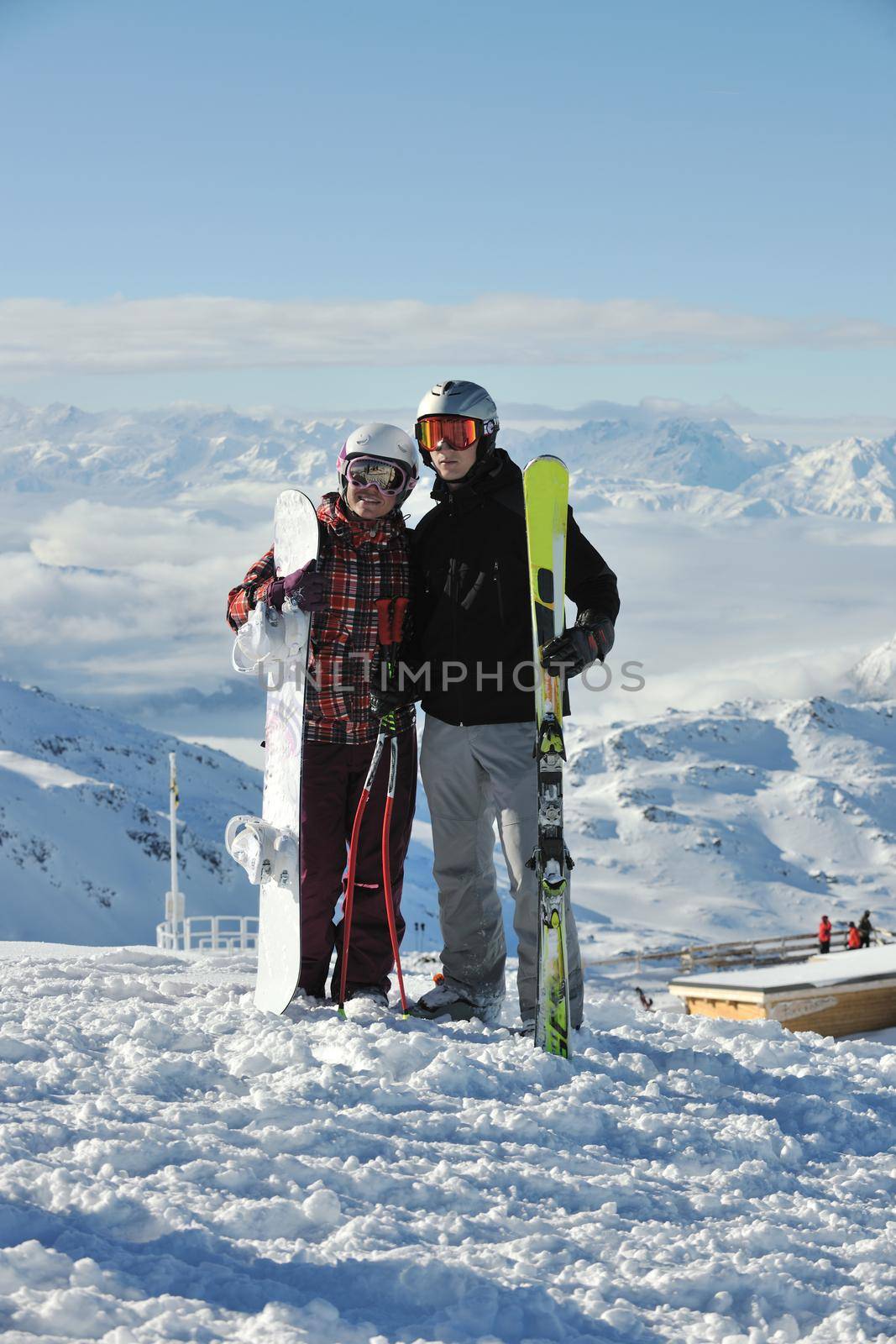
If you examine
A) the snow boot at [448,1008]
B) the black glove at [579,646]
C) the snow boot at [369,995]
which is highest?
the black glove at [579,646]

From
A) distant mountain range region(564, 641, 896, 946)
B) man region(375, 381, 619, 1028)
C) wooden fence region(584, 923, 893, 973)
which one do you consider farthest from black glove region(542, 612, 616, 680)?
distant mountain range region(564, 641, 896, 946)

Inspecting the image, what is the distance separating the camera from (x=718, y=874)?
421 feet

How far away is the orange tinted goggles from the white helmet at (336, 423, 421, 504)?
0.37ft

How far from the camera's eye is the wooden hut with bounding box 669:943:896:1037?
10.3 meters

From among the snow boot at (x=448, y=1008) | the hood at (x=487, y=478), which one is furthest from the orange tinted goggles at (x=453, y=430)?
the snow boot at (x=448, y=1008)

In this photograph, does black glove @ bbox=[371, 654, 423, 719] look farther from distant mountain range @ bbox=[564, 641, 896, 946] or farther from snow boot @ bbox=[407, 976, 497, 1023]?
distant mountain range @ bbox=[564, 641, 896, 946]

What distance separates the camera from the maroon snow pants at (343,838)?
5102mm

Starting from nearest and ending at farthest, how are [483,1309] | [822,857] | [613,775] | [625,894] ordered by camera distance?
[483,1309] → [625,894] → [822,857] → [613,775]

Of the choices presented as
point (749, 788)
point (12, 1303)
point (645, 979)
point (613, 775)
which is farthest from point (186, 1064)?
point (613, 775)

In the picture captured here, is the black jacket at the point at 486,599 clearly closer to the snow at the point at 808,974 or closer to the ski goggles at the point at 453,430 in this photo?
the ski goggles at the point at 453,430

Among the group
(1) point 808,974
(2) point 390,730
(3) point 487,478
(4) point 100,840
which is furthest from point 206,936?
(4) point 100,840

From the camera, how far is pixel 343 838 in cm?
517

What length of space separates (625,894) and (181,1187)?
382 ft

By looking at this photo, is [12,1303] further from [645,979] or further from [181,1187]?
[645,979]
